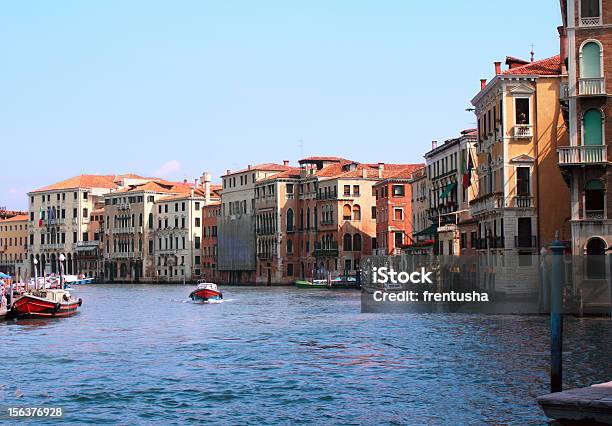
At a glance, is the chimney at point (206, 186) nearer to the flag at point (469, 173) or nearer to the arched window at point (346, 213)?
the arched window at point (346, 213)

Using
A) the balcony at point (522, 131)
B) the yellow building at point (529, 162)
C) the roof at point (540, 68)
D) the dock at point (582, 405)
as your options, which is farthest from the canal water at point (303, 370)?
the roof at point (540, 68)

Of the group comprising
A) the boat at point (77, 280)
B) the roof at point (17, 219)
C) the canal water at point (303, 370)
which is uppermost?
the roof at point (17, 219)

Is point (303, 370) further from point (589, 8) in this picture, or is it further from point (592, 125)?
point (589, 8)

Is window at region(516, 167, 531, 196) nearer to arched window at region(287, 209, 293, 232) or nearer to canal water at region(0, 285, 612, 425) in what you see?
canal water at region(0, 285, 612, 425)

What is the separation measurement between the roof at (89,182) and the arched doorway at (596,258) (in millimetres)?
107699

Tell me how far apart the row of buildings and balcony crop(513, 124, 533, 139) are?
44 mm

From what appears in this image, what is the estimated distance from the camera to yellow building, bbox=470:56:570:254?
43.1m

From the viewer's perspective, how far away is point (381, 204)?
283ft

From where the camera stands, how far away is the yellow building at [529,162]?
43.1 meters

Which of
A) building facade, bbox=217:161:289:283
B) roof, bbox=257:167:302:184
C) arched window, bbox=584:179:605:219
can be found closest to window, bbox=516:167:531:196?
arched window, bbox=584:179:605:219

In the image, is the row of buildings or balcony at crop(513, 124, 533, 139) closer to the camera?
the row of buildings

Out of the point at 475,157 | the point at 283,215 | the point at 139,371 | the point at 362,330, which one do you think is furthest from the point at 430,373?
the point at 283,215

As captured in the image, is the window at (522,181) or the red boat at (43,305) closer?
the red boat at (43,305)

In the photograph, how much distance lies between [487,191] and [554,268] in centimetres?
3256
